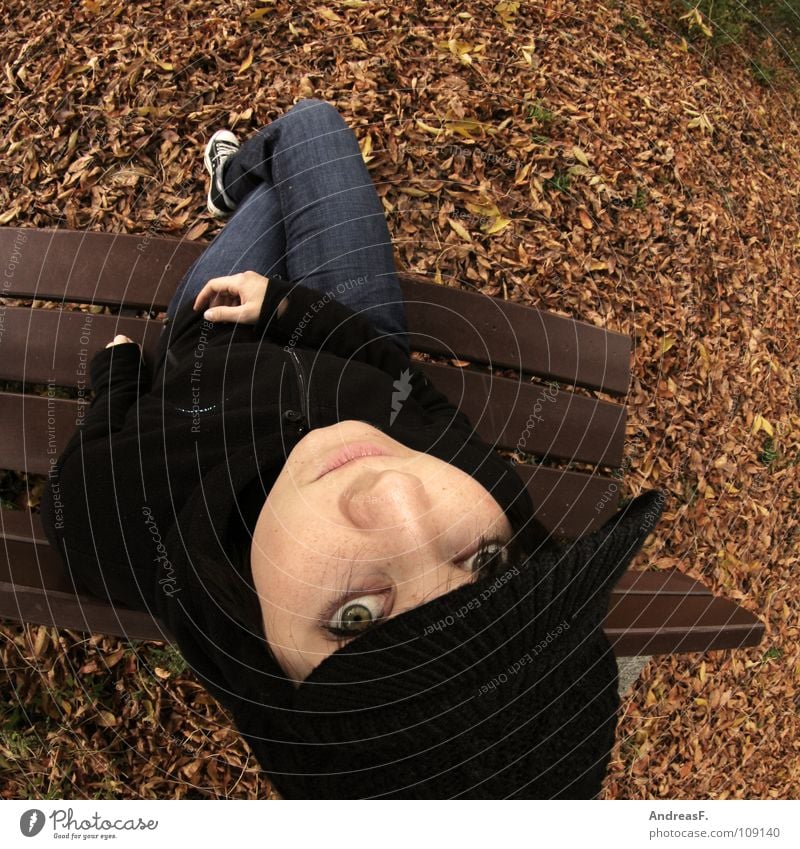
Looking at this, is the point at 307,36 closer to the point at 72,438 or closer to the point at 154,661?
the point at 72,438

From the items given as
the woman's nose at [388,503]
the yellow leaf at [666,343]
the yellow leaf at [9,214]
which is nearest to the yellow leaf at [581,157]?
the yellow leaf at [666,343]

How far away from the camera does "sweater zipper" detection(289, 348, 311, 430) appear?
55 cm

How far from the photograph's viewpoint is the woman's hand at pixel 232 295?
601 millimetres

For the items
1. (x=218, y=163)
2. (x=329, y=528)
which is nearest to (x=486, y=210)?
(x=218, y=163)

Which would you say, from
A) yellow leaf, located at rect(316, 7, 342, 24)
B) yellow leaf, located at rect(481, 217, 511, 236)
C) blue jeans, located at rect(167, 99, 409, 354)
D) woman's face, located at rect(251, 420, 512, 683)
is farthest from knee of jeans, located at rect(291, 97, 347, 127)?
woman's face, located at rect(251, 420, 512, 683)

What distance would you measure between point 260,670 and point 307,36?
2.42 feet

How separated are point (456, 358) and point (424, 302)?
8 cm

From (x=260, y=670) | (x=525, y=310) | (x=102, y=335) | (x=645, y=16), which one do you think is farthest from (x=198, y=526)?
(x=645, y=16)

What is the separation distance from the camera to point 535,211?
0.64 m

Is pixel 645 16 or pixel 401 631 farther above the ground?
pixel 645 16
